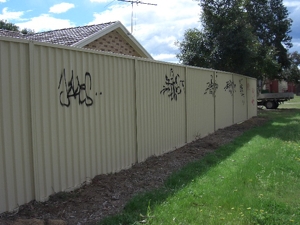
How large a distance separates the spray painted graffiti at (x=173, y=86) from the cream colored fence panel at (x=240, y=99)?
6724mm

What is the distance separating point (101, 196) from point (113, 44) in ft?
33.7

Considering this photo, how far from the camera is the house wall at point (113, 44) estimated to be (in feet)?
42.1

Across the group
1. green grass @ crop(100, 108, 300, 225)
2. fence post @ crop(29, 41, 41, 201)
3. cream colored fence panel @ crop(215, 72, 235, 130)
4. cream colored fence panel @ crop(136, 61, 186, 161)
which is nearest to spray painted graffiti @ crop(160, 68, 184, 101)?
cream colored fence panel @ crop(136, 61, 186, 161)

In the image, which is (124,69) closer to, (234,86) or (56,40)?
(56,40)

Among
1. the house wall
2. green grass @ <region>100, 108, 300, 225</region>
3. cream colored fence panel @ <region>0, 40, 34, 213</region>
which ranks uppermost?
the house wall

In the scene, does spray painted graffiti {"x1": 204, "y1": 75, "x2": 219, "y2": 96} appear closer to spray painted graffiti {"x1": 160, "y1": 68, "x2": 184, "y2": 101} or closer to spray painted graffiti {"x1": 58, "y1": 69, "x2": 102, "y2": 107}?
spray painted graffiti {"x1": 160, "y1": 68, "x2": 184, "y2": 101}

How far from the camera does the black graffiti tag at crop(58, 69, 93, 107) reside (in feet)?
14.8

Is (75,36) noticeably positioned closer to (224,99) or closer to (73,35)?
(73,35)

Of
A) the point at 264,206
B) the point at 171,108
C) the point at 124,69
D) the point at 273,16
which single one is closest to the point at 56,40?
the point at 171,108

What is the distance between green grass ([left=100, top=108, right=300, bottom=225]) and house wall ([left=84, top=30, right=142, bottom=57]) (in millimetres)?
7387

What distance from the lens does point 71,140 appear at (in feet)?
15.3

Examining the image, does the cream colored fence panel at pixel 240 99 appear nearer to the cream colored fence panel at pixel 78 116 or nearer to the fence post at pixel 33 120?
the cream colored fence panel at pixel 78 116

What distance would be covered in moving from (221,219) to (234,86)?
442 inches

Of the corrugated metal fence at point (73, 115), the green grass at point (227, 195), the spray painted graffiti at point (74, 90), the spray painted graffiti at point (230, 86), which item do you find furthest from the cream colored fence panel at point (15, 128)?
the spray painted graffiti at point (230, 86)
